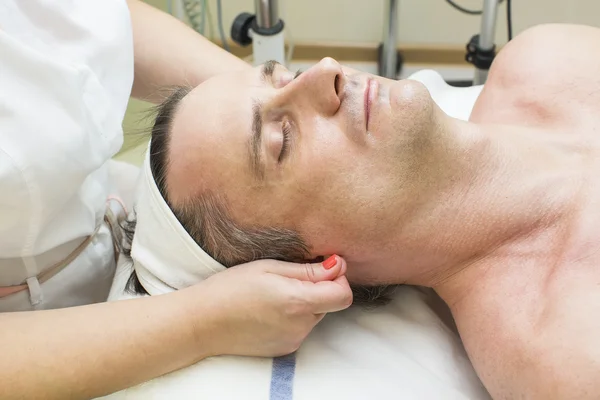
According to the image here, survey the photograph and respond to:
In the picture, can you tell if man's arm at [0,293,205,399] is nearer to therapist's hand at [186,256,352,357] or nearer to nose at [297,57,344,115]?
therapist's hand at [186,256,352,357]

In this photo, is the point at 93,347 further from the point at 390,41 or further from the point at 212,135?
the point at 390,41

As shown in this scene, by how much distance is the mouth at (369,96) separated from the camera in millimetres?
1016

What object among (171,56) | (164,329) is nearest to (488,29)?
(171,56)

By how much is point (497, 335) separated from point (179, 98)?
714mm

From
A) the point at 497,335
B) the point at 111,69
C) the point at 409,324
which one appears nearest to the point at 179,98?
the point at 111,69

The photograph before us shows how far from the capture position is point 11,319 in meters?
0.95

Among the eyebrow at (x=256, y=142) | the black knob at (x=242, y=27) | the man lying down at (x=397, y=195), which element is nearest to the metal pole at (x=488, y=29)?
the black knob at (x=242, y=27)

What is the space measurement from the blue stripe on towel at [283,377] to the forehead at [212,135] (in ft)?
0.98

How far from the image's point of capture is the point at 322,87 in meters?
1.02

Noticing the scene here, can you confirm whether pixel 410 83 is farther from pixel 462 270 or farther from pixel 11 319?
pixel 11 319

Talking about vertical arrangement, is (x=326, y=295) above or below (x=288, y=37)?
above

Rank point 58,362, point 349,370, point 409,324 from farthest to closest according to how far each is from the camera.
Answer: point 409,324
point 349,370
point 58,362

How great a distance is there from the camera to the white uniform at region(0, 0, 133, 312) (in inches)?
38.7

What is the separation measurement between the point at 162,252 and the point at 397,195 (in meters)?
0.42
